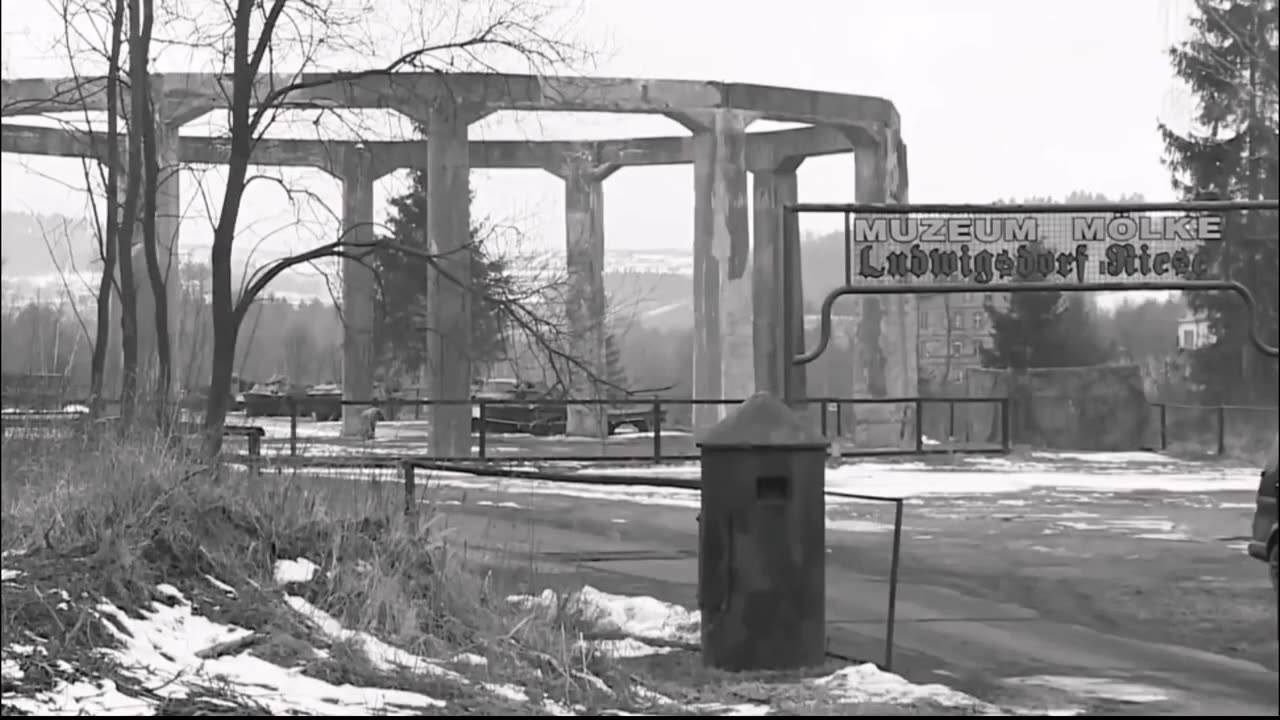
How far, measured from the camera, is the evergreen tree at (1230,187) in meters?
43.9

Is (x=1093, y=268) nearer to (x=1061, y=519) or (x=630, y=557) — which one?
(x=1061, y=519)

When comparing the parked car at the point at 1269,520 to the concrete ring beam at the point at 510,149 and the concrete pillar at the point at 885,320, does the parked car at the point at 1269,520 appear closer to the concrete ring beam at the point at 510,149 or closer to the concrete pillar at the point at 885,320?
the concrete pillar at the point at 885,320

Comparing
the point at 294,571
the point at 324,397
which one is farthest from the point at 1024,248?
the point at 324,397

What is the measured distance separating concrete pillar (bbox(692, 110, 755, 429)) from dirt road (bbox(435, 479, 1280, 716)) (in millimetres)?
16746

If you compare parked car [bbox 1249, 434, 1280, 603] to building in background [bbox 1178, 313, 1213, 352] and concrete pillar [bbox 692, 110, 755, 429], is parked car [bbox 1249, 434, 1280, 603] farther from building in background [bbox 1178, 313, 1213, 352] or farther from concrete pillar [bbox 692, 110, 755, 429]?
building in background [bbox 1178, 313, 1213, 352]

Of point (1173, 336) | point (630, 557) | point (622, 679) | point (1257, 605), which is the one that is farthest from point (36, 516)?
point (1173, 336)

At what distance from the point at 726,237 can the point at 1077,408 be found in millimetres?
8600

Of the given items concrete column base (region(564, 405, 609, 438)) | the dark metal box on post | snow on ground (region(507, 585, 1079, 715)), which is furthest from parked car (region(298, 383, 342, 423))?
the dark metal box on post

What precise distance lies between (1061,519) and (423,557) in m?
11.1

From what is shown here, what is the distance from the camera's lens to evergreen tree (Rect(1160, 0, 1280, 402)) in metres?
43.9

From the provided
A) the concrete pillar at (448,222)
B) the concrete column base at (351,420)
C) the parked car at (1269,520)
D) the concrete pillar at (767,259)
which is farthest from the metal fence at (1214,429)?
the parked car at (1269,520)

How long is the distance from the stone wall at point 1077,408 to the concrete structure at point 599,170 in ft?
8.18

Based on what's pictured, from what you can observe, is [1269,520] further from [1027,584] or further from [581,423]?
[581,423]

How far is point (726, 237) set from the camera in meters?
39.1
